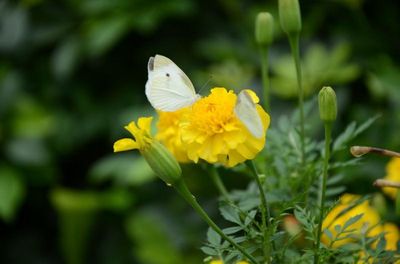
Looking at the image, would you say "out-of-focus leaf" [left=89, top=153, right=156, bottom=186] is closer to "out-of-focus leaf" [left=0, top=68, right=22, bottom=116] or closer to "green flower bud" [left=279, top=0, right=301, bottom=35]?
"out-of-focus leaf" [left=0, top=68, right=22, bottom=116]

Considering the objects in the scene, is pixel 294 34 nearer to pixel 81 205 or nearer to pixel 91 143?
pixel 81 205

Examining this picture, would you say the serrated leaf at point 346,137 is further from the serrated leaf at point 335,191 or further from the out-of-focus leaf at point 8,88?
the out-of-focus leaf at point 8,88

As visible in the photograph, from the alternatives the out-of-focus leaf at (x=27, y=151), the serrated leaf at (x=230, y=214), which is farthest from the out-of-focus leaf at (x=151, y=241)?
the serrated leaf at (x=230, y=214)

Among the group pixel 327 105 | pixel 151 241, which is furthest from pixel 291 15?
pixel 151 241

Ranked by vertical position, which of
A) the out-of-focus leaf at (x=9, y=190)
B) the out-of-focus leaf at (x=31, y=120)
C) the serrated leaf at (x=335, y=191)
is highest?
the serrated leaf at (x=335, y=191)

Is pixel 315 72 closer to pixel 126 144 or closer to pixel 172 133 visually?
pixel 172 133

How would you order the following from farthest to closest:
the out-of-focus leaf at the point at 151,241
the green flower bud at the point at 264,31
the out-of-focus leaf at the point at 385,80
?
the out-of-focus leaf at the point at 151,241
the out-of-focus leaf at the point at 385,80
the green flower bud at the point at 264,31
